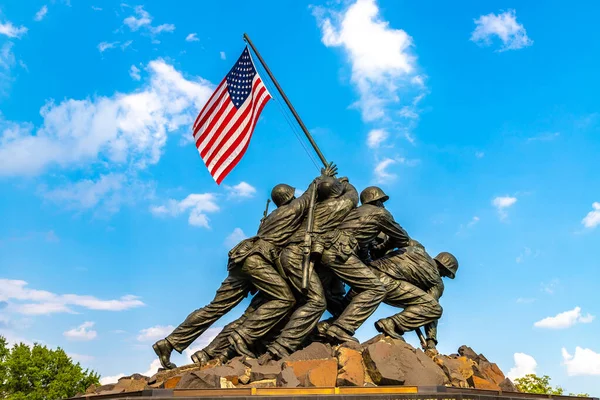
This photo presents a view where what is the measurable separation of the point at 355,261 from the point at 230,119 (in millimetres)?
4322

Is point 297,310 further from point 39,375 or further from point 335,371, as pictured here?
point 39,375

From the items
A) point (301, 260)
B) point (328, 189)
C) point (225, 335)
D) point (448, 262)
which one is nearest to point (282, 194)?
point (328, 189)

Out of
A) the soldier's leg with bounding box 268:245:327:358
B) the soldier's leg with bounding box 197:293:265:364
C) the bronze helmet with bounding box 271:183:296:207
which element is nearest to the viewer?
the soldier's leg with bounding box 268:245:327:358

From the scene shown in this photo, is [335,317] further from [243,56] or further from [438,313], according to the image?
[243,56]

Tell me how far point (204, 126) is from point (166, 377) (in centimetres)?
574

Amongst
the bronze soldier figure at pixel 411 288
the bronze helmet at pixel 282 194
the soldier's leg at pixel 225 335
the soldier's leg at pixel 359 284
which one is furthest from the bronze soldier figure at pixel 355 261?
the soldier's leg at pixel 225 335

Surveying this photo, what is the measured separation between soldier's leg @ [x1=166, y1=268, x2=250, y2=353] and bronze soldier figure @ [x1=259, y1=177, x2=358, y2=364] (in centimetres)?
109

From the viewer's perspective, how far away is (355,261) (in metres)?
11.3

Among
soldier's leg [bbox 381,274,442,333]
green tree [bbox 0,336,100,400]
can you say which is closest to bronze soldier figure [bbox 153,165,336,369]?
soldier's leg [bbox 381,274,442,333]

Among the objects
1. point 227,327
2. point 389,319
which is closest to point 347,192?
point 389,319

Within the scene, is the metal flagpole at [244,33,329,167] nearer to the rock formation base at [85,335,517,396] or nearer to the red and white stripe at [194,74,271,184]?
the red and white stripe at [194,74,271,184]

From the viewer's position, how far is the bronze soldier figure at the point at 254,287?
11086mm

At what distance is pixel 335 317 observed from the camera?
11.9 m

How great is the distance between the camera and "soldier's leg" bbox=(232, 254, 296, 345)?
1102 cm
